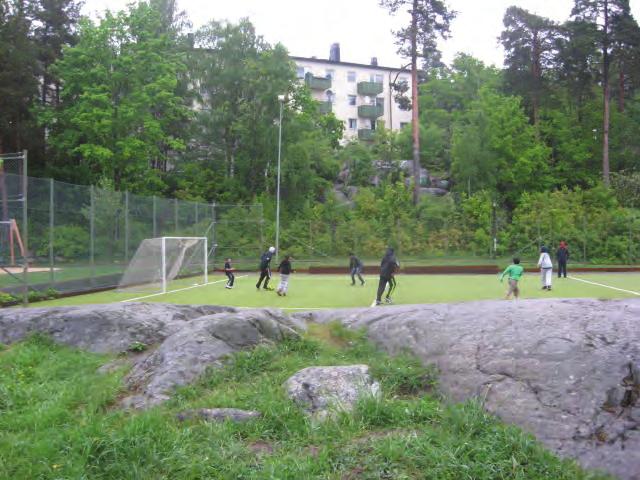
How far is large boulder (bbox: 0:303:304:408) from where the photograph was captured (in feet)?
19.3

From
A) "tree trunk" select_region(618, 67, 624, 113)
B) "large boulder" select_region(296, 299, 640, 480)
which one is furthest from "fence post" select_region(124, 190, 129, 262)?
"tree trunk" select_region(618, 67, 624, 113)

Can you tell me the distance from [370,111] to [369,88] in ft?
8.19

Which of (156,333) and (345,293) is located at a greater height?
(156,333)

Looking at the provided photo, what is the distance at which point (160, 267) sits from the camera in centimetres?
2225

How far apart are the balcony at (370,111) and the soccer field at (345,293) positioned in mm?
42336

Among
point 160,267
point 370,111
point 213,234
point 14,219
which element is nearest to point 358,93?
point 370,111

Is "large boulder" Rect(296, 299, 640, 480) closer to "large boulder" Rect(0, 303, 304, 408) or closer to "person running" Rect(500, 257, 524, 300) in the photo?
"large boulder" Rect(0, 303, 304, 408)

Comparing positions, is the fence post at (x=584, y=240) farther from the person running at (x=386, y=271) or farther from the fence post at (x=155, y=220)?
the fence post at (x=155, y=220)

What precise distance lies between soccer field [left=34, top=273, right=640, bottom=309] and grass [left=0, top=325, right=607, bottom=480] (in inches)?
393

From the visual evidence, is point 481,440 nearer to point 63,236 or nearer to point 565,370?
point 565,370

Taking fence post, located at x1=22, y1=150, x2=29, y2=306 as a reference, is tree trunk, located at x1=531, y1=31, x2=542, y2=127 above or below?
above

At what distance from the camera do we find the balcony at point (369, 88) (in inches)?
2485

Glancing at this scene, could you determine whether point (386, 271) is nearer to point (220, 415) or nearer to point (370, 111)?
point (220, 415)

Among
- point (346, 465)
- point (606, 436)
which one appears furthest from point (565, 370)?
point (346, 465)
